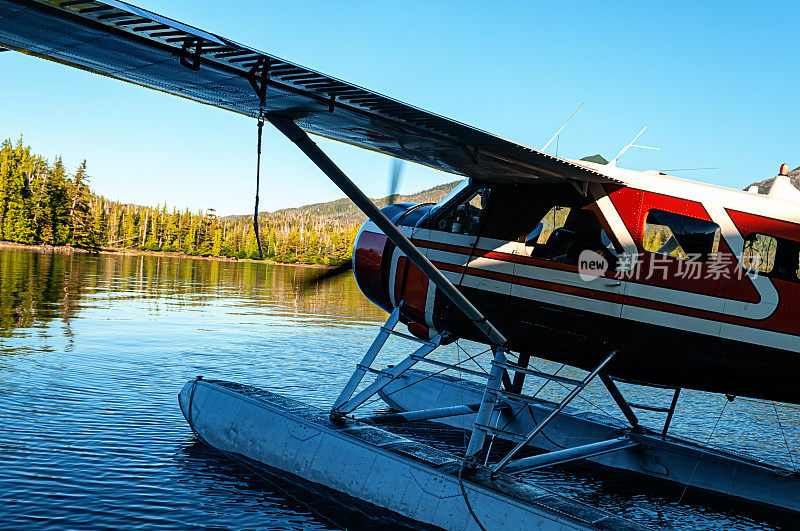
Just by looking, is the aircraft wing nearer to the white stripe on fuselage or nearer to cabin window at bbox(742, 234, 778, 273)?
the white stripe on fuselage

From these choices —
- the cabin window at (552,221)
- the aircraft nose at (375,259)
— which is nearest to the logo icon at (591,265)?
the cabin window at (552,221)

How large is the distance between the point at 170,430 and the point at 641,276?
709cm

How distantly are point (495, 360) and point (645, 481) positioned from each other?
3.84 m

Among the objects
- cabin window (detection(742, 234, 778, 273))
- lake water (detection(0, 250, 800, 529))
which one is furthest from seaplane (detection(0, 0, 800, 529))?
lake water (detection(0, 250, 800, 529))

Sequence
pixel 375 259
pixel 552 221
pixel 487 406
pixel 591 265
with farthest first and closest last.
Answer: pixel 375 259, pixel 487 406, pixel 552 221, pixel 591 265

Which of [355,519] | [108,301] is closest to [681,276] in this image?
[355,519]

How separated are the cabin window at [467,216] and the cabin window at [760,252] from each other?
2864mm

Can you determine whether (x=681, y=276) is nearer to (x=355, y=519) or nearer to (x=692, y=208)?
(x=692, y=208)

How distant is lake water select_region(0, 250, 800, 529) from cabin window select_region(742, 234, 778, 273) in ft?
11.8

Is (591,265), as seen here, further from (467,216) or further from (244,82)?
(244,82)

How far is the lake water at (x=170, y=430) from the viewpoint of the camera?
7414 millimetres

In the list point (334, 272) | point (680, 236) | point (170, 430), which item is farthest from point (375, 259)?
point (170, 430)

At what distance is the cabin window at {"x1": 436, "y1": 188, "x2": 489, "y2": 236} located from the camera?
8.11 meters

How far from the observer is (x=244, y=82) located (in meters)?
6.32
